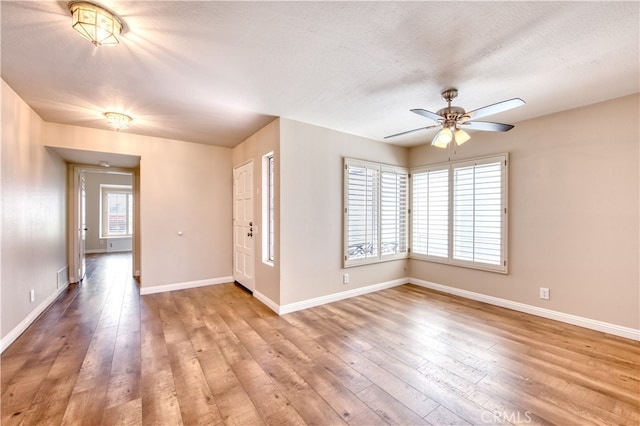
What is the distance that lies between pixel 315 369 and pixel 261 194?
98.3 inches

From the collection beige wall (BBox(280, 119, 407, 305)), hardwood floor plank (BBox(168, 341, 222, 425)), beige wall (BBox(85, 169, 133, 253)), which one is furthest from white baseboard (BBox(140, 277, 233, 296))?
beige wall (BBox(85, 169, 133, 253))

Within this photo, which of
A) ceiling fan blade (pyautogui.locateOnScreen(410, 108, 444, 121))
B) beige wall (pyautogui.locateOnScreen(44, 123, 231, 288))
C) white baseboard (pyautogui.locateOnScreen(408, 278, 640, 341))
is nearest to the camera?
ceiling fan blade (pyautogui.locateOnScreen(410, 108, 444, 121))

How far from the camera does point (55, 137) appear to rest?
12.2ft

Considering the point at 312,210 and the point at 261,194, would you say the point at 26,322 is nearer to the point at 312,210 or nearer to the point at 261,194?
the point at 261,194

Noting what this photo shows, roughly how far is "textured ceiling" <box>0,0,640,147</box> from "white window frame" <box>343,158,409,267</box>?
126 centimetres

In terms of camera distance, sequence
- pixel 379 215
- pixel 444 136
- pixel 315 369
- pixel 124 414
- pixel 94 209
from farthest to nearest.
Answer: pixel 94 209, pixel 379 215, pixel 444 136, pixel 315 369, pixel 124 414

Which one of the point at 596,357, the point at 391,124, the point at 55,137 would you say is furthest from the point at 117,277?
the point at 596,357

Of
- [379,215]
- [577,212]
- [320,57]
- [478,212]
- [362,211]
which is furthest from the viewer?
[379,215]

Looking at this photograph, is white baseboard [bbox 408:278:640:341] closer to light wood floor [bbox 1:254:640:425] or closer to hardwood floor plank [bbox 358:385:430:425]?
light wood floor [bbox 1:254:640:425]

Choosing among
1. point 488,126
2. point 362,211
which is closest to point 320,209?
point 362,211

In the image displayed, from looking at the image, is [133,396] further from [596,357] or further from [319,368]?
[596,357]

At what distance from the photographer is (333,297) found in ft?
13.1

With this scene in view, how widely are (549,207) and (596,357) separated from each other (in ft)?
5.49

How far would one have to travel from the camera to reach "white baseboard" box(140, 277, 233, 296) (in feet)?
14.2
